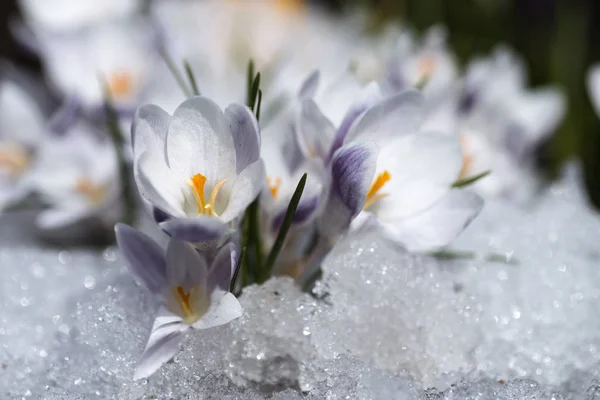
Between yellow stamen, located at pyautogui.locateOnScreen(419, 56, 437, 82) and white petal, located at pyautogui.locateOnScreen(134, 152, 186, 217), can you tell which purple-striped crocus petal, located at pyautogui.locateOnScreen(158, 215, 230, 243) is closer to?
white petal, located at pyautogui.locateOnScreen(134, 152, 186, 217)

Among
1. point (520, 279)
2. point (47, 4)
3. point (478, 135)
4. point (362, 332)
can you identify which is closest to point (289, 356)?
point (362, 332)

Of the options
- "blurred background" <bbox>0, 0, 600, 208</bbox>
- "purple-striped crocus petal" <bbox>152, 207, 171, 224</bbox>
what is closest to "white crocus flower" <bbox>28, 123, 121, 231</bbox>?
"purple-striped crocus petal" <bbox>152, 207, 171, 224</bbox>

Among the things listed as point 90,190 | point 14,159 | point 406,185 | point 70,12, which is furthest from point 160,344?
point 70,12

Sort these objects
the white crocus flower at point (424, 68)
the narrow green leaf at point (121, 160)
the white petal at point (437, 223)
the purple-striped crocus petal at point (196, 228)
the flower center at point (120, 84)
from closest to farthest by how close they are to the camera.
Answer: the purple-striped crocus petal at point (196, 228) → the white petal at point (437, 223) → the narrow green leaf at point (121, 160) → the white crocus flower at point (424, 68) → the flower center at point (120, 84)

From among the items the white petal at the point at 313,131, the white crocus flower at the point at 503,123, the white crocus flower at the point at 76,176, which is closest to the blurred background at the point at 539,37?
the white crocus flower at the point at 503,123

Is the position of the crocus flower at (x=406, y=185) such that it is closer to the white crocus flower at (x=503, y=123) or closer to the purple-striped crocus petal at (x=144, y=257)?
the purple-striped crocus petal at (x=144, y=257)

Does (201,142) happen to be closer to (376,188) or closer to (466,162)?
(376,188)

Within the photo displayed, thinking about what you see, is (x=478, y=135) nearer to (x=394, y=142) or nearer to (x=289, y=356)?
(x=394, y=142)
